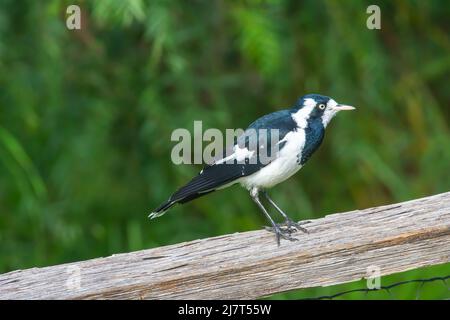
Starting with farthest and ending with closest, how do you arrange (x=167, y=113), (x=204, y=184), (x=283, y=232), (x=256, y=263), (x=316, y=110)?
(x=167, y=113), (x=316, y=110), (x=204, y=184), (x=283, y=232), (x=256, y=263)

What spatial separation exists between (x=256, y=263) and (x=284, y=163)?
101 cm

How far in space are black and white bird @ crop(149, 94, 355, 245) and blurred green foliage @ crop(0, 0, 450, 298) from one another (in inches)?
38.9

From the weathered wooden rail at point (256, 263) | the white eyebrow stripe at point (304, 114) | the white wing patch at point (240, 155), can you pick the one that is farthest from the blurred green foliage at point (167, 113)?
the weathered wooden rail at point (256, 263)

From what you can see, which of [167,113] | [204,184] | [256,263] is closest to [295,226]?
[204,184]

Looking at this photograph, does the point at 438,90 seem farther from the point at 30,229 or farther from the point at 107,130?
the point at 30,229

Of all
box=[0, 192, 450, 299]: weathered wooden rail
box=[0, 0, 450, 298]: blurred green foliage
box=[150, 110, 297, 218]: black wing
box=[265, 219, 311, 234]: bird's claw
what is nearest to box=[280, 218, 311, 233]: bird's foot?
box=[265, 219, 311, 234]: bird's claw

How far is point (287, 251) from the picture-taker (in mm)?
2033

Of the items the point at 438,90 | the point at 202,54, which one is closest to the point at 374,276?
the point at 202,54

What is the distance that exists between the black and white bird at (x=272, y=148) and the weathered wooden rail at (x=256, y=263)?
0.79 metres

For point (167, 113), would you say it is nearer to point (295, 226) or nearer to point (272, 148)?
point (272, 148)

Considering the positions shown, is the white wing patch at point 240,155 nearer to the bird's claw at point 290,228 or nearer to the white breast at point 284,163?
the white breast at point 284,163

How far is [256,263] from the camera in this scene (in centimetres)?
200

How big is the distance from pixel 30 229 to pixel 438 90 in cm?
261

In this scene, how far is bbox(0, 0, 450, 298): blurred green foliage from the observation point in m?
4.29
